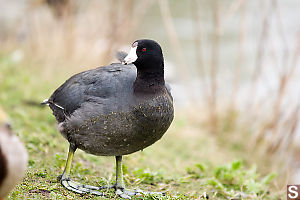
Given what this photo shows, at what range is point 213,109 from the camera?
6.38 m

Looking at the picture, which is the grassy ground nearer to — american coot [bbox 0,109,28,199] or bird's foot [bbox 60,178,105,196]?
bird's foot [bbox 60,178,105,196]

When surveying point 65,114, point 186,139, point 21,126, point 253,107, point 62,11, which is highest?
point 62,11

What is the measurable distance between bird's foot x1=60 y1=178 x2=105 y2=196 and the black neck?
0.81 m

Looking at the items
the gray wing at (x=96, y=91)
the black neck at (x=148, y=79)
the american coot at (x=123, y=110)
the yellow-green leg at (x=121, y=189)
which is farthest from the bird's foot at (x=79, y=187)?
the black neck at (x=148, y=79)

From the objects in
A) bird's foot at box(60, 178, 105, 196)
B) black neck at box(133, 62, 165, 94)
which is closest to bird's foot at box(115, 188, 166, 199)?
bird's foot at box(60, 178, 105, 196)

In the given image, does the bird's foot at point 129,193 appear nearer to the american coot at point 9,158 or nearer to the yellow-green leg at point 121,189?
the yellow-green leg at point 121,189

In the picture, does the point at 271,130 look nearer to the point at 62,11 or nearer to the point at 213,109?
the point at 213,109

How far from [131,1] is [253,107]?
2582 mm

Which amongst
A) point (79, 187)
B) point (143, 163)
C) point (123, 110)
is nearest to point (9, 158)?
point (123, 110)

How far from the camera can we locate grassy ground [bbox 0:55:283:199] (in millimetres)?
3395

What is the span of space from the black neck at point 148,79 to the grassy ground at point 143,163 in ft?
→ 2.63

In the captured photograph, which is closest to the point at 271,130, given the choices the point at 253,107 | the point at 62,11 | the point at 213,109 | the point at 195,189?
the point at 253,107

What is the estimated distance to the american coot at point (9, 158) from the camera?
2.08 meters

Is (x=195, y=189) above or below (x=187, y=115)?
below
